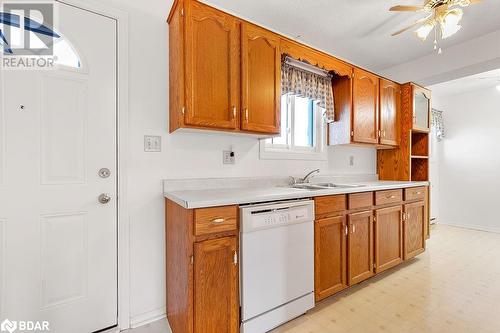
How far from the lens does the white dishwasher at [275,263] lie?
1.47 meters

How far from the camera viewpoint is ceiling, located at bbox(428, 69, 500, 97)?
353 cm

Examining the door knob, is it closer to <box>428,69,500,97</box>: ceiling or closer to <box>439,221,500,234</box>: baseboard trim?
<box>428,69,500,97</box>: ceiling

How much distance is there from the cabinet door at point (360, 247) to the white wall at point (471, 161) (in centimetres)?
339

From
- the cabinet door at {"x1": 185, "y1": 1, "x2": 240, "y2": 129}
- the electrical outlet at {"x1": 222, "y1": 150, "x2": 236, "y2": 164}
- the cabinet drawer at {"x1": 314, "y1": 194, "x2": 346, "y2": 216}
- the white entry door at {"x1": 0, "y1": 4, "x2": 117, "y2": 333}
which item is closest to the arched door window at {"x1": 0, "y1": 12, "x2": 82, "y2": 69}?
the white entry door at {"x1": 0, "y1": 4, "x2": 117, "y2": 333}

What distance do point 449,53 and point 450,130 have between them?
229cm

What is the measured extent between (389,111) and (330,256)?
2006 millimetres

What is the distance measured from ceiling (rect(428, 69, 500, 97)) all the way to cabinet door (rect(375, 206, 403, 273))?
103 inches

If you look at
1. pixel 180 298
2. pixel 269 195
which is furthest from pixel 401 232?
pixel 180 298

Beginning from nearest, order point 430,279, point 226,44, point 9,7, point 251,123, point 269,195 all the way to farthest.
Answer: point 9,7, point 269,195, point 226,44, point 251,123, point 430,279

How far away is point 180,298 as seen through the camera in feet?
4.75

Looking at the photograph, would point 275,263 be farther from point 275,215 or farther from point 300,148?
point 300,148

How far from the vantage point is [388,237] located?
2.42 meters

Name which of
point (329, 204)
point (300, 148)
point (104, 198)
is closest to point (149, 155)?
point (104, 198)

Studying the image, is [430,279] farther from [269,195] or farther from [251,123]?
[251,123]
